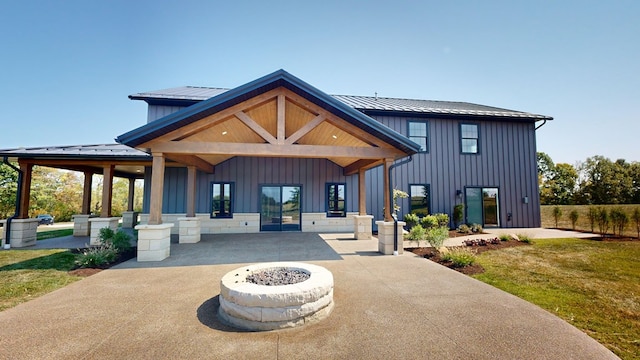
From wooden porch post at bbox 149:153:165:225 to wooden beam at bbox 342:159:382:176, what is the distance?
637 centimetres

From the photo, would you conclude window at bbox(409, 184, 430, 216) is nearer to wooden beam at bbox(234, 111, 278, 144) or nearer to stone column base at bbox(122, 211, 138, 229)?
wooden beam at bbox(234, 111, 278, 144)

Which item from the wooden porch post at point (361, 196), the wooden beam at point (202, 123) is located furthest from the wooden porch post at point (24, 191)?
the wooden porch post at point (361, 196)

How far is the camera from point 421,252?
7449mm

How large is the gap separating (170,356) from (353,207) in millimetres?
10194

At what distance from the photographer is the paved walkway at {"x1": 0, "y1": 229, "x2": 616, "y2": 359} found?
8.82 feet

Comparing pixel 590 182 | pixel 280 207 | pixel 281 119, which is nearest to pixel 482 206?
pixel 280 207

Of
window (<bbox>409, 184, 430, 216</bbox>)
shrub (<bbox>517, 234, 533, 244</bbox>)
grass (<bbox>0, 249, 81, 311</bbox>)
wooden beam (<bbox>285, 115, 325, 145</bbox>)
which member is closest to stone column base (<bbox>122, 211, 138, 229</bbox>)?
grass (<bbox>0, 249, 81, 311</bbox>)

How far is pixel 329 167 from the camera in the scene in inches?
485

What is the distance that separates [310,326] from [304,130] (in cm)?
472

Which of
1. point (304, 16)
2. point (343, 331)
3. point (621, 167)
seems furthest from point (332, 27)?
point (621, 167)

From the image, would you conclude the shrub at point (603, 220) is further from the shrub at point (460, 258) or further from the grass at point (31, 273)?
the grass at point (31, 273)

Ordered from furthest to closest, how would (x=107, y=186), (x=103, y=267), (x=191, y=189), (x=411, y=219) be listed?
1. (x=411, y=219)
2. (x=107, y=186)
3. (x=191, y=189)
4. (x=103, y=267)

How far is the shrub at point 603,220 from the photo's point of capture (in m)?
10.5

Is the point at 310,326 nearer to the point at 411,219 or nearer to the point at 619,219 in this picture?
the point at 411,219
